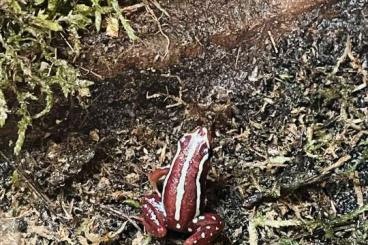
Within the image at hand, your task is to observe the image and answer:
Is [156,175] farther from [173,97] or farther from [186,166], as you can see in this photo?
[173,97]

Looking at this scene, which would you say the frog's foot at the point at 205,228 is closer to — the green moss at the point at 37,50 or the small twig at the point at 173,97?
the small twig at the point at 173,97

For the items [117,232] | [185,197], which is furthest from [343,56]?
[117,232]

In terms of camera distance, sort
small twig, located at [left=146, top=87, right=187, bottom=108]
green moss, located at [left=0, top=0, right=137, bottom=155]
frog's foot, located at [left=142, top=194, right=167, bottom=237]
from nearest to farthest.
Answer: green moss, located at [left=0, top=0, right=137, bottom=155]
frog's foot, located at [left=142, top=194, right=167, bottom=237]
small twig, located at [left=146, top=87, right=187, bottom=108]

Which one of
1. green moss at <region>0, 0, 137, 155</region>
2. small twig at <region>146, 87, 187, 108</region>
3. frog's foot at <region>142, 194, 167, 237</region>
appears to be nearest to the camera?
green moss at <region>0, 0, 137, 155</region>

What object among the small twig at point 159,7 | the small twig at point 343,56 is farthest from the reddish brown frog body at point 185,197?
the small twig at point 343,56

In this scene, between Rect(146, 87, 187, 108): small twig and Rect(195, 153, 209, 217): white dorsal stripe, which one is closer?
Rect(195, 153, 209, 217): white dorsal stripe

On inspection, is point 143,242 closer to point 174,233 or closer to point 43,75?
point 174,233

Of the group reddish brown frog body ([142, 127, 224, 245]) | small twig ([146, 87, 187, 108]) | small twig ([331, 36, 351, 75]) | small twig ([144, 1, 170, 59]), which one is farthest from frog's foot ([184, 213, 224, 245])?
small twig ([331, 36, 351, 75])

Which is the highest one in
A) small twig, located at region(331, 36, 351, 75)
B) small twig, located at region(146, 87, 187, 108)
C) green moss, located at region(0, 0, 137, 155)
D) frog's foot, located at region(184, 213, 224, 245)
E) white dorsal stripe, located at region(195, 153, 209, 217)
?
green moss, located at region(0, 0, 137, 155)

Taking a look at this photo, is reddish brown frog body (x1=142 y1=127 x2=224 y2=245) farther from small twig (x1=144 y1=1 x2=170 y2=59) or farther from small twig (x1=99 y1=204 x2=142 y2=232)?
small twig (x1=144 y1=1 x2=170 y2=59)
